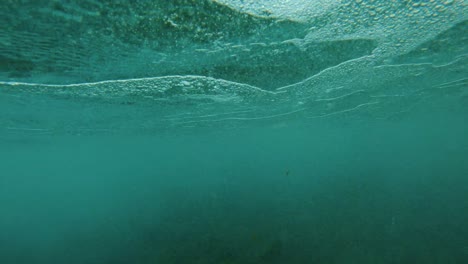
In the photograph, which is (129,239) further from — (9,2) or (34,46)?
(9,2)

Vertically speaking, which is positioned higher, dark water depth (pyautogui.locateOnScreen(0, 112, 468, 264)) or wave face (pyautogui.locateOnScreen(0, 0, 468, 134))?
wave face (pyautogui.locateOnScreen(0, 0, 468, 134))

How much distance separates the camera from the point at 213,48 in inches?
287

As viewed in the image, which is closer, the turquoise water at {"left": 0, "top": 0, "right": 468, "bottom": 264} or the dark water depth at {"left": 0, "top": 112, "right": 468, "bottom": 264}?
the turquoise water at {"left": 0, "top": 0, "right": 468, "bottom": 264}

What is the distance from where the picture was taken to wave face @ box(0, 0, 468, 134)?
528cm

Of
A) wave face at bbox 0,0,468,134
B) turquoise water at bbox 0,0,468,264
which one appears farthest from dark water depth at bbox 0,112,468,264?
wave face at bbox 0,0,468,134

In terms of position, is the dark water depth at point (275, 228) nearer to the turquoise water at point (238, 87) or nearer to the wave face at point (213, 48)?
the turquoise water at point (238, 87)

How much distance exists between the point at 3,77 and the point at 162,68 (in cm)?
584

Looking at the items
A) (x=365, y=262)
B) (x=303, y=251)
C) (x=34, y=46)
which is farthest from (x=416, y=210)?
(x=34, y=46)

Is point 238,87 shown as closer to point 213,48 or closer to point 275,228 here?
point 213,48

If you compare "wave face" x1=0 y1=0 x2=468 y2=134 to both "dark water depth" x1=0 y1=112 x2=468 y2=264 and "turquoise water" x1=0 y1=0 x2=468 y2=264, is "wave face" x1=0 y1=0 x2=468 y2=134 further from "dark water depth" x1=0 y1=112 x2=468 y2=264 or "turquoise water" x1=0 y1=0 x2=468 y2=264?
"dark water depth" x1=0 y1=112 x2=468 y2=264

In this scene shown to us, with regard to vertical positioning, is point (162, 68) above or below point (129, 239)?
above

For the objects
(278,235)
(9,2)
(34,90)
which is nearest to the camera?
(9,2)

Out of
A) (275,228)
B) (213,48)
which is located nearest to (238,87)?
(213,48)

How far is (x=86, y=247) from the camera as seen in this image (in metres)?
16.8
